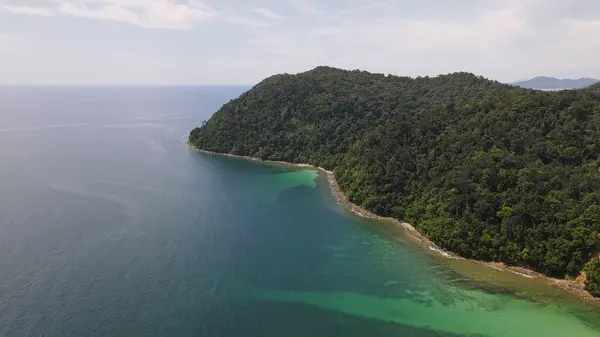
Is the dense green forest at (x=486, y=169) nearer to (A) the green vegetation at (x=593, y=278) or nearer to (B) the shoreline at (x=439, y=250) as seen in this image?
(A) the green vegetation at (x=593, y=278)

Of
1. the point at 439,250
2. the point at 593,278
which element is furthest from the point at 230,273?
the point at 593,278

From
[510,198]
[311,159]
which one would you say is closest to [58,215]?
[311,159]

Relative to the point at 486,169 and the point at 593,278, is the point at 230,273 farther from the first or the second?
the point at 593,278

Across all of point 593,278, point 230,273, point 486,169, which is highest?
point 486,169

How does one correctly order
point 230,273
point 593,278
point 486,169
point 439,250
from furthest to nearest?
1. point 486,169
2. point 439,250
3. point 230,273
4. point 593,278

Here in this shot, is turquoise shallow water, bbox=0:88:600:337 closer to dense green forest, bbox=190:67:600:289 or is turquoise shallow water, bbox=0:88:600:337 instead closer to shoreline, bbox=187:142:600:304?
shoreline, bbox=187:142:600:304

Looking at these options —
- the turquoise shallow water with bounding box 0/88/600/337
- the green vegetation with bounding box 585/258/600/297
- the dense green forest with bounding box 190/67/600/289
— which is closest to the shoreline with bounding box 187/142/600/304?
the green vegetation with bounding box 585/258/600/297

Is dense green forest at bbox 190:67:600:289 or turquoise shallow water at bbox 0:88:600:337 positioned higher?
dense green forest at bbox 190:67:600:289
